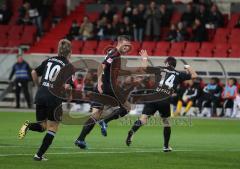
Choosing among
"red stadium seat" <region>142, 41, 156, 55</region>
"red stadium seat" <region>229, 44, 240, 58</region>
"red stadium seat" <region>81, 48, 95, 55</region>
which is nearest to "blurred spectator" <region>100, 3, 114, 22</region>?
"red stadium seat" <region>81, 48, 95, 55</region>

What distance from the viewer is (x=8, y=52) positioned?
34812mm

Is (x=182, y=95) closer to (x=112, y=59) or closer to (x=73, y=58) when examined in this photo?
(x=73, y=58)

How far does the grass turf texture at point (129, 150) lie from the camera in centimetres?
1303

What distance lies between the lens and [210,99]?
30.3 m

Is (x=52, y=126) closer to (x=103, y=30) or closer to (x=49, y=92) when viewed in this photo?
(x=49, y=92)

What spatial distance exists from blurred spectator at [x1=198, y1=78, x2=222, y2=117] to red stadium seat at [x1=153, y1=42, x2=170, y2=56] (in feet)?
9.52

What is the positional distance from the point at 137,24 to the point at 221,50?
397cm

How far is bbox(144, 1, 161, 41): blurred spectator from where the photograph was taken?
33062mm

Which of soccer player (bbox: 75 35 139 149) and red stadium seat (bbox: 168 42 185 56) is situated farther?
red stadium seat (bbox: 168 42 185 56)

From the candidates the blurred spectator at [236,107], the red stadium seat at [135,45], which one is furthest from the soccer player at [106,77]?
the red stadium seat at [135,45]

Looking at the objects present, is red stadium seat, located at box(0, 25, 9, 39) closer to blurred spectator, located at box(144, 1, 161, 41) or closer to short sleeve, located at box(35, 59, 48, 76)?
blurred spectator, located at box(144, 1, 161, 41)

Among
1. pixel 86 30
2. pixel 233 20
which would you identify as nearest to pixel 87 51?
pixel 86 30

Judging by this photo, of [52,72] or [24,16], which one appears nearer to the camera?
[52,72]

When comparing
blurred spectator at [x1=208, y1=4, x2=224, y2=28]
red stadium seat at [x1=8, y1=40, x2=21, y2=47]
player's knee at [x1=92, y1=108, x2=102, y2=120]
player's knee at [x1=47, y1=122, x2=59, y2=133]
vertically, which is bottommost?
player's knee at [x1=47, y1=122, x2=59, y2=133]
